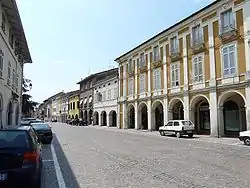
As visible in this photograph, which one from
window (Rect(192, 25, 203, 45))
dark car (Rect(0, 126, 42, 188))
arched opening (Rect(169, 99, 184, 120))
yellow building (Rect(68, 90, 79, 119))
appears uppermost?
window (Rect(192, 25, 203, 45))

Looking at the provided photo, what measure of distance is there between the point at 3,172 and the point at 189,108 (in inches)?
988

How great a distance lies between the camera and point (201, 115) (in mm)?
30859

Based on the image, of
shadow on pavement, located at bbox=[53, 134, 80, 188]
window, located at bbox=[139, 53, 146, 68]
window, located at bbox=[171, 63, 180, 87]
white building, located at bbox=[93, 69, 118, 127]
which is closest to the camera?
shadow on pavement, located at bbox=[53, 134, 80, 188]

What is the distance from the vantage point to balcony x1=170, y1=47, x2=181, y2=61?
103ft

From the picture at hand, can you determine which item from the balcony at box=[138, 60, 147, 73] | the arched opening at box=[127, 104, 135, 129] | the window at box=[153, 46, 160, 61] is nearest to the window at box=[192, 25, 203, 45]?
the window at box=[153, 46, 160, 61]

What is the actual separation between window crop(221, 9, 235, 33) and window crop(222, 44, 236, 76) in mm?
1550

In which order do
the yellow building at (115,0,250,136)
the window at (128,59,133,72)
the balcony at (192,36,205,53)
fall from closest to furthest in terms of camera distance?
the yellow building at (115,0,250,136)
the balcony at (192,36,205,53)
the window at (128,59,133,72)

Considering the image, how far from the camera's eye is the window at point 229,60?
81.0ft

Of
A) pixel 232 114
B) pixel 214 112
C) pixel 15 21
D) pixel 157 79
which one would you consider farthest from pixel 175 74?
pixel 15 21

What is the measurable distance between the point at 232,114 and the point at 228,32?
764 centimetres

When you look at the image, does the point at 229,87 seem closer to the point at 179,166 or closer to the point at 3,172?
the point at 179,166

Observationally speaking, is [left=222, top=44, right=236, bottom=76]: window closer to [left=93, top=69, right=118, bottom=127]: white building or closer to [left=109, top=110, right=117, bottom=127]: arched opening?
[left=93, top=69, right=118, bottom=127]: white building

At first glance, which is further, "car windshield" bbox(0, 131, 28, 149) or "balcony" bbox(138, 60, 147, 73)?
"balcony" bbox(138, 60, 147, 73)

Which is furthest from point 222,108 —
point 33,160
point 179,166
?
point 33,160
